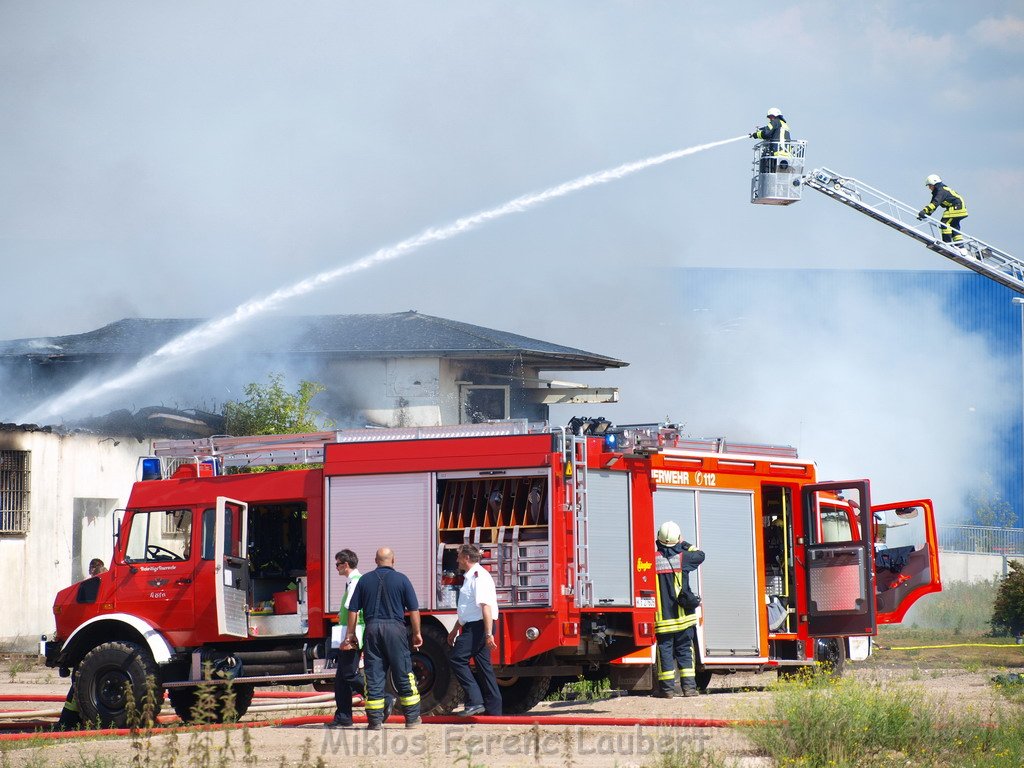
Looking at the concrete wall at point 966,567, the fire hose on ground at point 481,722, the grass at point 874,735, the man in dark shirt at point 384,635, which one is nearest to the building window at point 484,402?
the concrete wall at point 966,567

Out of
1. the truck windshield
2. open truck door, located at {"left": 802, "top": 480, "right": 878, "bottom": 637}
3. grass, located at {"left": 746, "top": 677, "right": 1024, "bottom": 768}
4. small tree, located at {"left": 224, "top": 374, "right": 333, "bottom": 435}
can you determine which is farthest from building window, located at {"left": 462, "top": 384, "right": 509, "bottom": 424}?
grass, located at {"left": 746, "top": 677, "right": 1024, "bottom": 768}

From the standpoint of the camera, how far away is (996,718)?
11.9 m

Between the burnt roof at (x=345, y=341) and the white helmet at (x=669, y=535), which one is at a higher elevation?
the burnt roof at (x=345, y=341)

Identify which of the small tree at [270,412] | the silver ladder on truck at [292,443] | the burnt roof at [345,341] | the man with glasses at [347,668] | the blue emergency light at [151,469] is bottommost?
the man with glasses at [347,668]

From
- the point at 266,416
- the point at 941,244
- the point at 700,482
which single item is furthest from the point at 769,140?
the point at 266,416

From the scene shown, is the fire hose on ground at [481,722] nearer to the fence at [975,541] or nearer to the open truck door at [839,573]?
the open truck door at [839,573]

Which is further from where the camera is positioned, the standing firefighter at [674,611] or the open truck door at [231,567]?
the standing firefighter at [674,611]

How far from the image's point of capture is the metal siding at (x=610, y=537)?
13172 mm

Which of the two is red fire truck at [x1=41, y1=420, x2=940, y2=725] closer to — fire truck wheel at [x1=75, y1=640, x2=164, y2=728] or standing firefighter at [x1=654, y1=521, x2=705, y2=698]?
fire truck wheel at [x1=75, y1=640, x2=164, y2=728]

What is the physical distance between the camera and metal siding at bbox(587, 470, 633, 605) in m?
13.2

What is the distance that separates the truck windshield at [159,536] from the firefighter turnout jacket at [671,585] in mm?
4664

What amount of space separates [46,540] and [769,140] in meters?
13.5

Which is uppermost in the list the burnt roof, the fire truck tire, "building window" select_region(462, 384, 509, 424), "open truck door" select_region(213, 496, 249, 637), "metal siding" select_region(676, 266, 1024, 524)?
"metal siding" select_region(676, 266, 1024, 524)

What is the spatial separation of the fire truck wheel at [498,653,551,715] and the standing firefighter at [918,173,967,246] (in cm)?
1075
